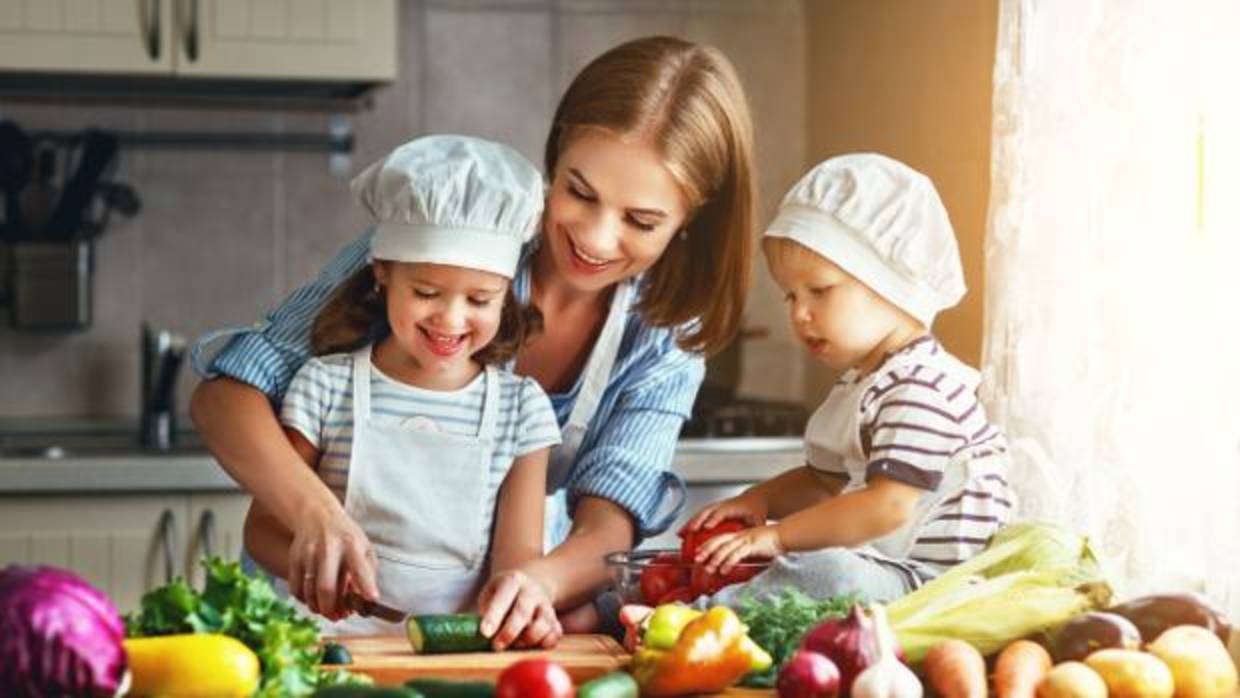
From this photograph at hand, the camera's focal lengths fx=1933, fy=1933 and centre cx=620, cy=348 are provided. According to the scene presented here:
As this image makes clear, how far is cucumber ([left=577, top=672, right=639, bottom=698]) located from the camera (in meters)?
1.32

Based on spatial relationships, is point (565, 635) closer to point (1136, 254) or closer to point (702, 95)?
point (702, 95)

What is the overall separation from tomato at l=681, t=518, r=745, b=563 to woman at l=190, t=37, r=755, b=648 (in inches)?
5.1

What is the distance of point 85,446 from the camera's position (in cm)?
344

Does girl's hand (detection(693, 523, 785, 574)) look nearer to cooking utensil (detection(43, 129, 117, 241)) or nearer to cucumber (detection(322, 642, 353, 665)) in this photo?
cucumber (detection(322, 642, 353, 665))

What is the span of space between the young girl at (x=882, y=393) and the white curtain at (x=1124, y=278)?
0.38m

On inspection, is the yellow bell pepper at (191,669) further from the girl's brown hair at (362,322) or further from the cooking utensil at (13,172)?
the cooking utensil at (13,172)

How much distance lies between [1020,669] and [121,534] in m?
1.97

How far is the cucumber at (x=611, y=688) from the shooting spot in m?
1.32

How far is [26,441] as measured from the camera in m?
3.47

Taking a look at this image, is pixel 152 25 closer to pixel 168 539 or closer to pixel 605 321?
pixel 168 539

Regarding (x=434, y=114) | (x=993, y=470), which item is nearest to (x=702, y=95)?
(x=993, y=470)

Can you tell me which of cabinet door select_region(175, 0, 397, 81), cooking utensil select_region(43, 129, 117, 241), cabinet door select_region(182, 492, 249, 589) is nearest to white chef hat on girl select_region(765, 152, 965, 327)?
cabinet door select_region(182, 492, 249, 589)

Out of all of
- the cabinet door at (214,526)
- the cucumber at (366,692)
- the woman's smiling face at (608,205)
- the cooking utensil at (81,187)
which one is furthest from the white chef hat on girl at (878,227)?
the cooking utensil at (81,187)

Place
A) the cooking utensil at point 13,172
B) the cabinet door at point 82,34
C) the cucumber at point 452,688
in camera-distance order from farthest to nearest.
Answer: the cooking utensil at point 13,172 → the cabinet door at point 82,34 → the cucumber at point 452,688
